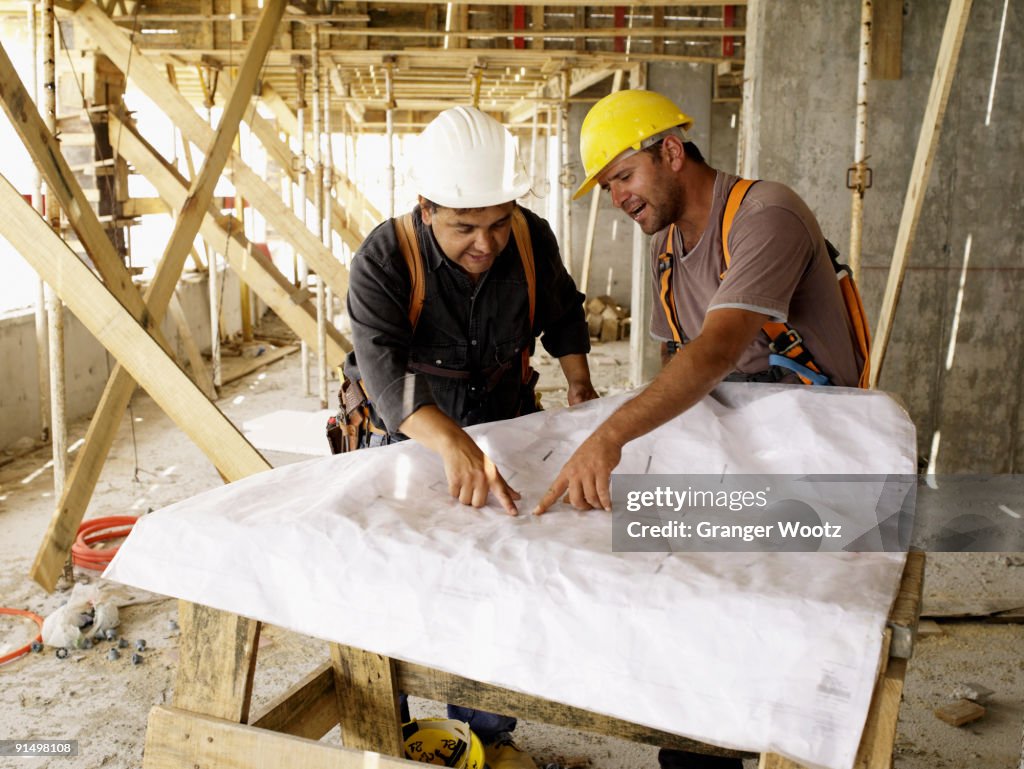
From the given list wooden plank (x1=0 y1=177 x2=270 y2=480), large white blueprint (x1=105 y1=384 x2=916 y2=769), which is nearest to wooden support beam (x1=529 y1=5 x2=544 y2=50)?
wooden plank (x1=0 y1=177 x2=270 y2=480)

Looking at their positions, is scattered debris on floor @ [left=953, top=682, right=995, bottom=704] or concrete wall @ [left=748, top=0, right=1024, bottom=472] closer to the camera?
scattered debris on floor @ [left=953, top=682, right=995, bottom=704]

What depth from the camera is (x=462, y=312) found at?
2875mm

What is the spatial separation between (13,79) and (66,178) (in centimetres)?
49

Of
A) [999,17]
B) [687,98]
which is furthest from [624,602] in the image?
[687,98]

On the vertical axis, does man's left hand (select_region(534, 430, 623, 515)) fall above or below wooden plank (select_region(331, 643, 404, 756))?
above

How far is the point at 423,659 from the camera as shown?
1.78m

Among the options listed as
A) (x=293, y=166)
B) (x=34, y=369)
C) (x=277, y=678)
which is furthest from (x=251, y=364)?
(x=277, y=678)

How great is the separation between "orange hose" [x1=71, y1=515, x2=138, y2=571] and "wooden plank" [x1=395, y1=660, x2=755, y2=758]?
3.44 meters

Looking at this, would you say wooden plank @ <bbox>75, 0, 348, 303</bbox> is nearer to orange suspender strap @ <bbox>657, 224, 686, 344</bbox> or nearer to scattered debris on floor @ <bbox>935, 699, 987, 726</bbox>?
orange suspender strap @ <bbox>657, 224, 686, 344</bbox>

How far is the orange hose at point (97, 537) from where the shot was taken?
16.6 ft

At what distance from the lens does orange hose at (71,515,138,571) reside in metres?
5.05

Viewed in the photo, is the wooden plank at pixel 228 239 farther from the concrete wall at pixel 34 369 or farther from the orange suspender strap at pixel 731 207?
the orange suspender strap at pixel 731 207

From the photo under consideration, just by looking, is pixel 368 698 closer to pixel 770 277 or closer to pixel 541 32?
pixel 770 277

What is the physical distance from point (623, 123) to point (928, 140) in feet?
6.05
